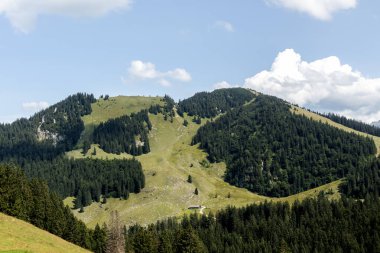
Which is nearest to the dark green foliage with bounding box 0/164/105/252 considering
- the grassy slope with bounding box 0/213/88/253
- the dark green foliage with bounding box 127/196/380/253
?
the grassy slope with bounding box 0/213/88/253

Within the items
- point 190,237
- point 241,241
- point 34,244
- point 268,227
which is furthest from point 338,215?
point 34,244

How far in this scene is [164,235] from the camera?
123375 mm

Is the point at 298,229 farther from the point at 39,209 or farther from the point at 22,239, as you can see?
Answer: the point at 22,239

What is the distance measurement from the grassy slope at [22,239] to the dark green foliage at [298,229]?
61681mm

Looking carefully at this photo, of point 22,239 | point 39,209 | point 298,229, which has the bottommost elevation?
point 298,229

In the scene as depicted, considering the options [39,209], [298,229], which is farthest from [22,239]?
[298,229]

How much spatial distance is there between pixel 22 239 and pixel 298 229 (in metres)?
131

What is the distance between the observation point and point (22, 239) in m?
63.3

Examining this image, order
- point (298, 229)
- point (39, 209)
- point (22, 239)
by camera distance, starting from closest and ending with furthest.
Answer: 1. point (22, 239)
2. point (39, 209)
3. point (298, 229)

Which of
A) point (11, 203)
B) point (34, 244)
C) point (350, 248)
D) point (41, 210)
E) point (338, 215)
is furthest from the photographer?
point (338, 215)

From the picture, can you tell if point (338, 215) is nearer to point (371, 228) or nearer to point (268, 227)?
point (371, 228)

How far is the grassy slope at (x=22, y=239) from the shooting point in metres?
56.2

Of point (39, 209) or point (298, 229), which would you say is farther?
point (298, 229)

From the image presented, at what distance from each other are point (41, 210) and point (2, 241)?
4581cm
